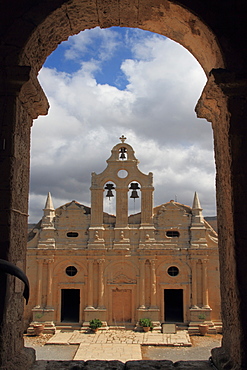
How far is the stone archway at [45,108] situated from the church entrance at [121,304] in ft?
60.7

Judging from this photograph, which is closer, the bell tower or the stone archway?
the stone archway

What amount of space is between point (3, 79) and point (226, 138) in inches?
91.4

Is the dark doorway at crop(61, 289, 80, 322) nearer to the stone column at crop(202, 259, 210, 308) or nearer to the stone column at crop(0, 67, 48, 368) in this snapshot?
the stone column at crop(202, 259, 210, 308)

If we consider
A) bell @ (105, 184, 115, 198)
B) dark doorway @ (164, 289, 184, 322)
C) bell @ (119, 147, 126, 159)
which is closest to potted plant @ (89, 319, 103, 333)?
dark doorway @ (164, 289, 184, 322)

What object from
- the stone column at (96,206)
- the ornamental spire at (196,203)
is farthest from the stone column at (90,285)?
the ornamental spire at (196,203)

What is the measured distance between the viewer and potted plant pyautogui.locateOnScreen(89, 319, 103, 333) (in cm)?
1997

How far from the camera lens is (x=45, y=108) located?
416cm

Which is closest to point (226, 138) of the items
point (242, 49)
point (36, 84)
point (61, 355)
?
point (242, 49)

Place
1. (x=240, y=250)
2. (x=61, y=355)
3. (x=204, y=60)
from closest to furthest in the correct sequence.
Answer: (x=240, y=250)
(x=204, y=60)
(x=61, y=355)

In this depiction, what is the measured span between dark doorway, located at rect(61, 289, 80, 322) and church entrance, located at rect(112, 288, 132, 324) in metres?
2.71

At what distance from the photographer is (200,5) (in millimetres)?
3602

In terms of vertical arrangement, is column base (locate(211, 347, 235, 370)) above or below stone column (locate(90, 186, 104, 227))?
below

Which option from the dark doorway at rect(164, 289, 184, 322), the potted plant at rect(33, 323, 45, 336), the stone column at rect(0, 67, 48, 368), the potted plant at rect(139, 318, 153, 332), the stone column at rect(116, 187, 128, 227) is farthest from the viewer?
the dark doorway at rect(164, 289, 184, 322)

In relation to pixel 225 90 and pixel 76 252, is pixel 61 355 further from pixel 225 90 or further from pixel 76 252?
pixel 225 90
